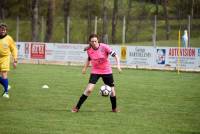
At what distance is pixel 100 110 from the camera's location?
1427cm

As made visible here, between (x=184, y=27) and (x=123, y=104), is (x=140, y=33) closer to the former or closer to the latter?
(x=184, y=27)

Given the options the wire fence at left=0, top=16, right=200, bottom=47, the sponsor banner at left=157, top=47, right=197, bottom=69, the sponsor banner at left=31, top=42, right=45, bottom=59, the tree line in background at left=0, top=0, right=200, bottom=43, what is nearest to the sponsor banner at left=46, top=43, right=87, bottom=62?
the sponsor banner at left=31, top=42, right=45, bottom=59

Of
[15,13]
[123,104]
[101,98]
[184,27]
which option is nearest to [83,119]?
[123,104]

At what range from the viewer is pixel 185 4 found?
46156mm

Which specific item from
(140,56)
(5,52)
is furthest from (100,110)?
(140,56)

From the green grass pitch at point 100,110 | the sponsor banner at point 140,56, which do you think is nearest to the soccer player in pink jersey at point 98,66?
the green grass pitch at point 100,110

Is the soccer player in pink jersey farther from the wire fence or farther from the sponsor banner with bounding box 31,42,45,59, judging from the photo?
the wire fence

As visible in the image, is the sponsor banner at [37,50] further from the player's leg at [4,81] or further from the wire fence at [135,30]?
the player's leg at [4,81]

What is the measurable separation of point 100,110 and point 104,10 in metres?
35.4

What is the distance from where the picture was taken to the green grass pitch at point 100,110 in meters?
11.4

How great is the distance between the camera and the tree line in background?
1796 inches

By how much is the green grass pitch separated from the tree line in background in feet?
64.4

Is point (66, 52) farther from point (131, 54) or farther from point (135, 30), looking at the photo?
point (135, 30)

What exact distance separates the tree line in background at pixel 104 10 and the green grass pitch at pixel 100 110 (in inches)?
773
